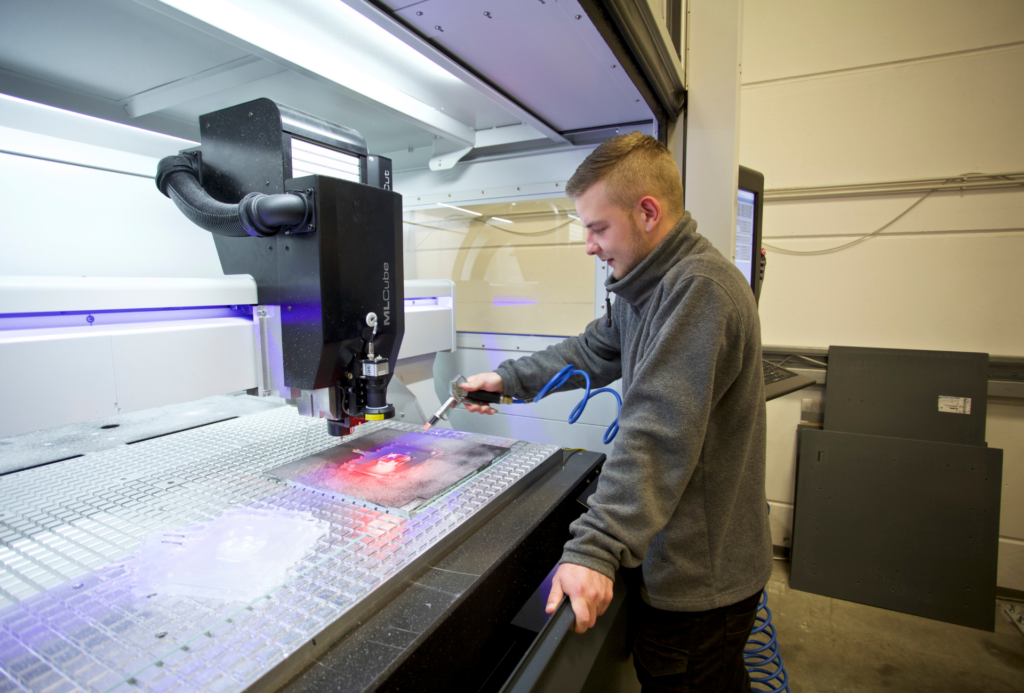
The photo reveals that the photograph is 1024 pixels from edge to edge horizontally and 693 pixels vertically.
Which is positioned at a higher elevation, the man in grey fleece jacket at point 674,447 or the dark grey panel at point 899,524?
the man in grey fleece jacket at point 674,447

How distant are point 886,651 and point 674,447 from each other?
2095 mm

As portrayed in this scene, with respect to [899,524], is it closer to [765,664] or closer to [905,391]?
[905,391]

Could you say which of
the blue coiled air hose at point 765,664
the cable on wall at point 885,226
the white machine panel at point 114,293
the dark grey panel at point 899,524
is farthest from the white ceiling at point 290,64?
the dark grey panel at point 899,524

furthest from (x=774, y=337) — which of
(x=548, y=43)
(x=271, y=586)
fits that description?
(x=271, y=586)

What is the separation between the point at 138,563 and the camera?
2.10 ft

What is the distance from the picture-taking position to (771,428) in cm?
264

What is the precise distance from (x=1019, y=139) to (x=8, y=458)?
365 centimetres

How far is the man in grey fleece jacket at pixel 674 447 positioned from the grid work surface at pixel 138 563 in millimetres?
251

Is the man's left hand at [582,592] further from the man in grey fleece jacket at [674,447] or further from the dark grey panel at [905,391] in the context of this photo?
the dark grey panel at [905,391]

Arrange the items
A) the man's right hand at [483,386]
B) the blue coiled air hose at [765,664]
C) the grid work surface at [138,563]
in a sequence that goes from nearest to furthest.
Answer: the grid work surface at [138,563] < the man's right hand at [483,386] < the blue coiled air hose at [765,664]

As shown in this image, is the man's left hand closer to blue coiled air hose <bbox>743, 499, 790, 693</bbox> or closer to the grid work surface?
the grid work surface

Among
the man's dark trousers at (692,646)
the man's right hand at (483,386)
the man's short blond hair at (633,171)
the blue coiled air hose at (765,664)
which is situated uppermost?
the man's short blond hair at (633,171)

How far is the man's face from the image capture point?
94cm

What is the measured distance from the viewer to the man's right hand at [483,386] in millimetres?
1251
